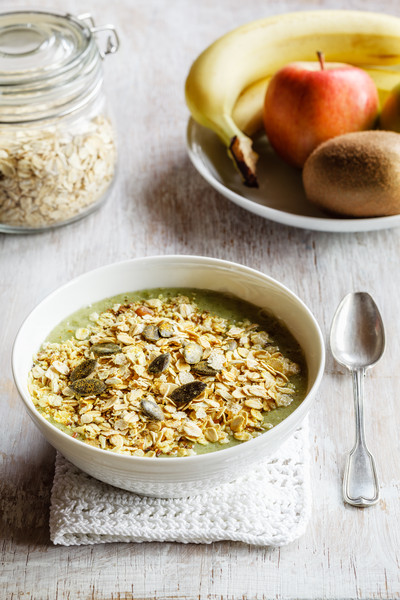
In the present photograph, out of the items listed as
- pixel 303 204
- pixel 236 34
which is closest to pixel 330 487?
pixel 303 204

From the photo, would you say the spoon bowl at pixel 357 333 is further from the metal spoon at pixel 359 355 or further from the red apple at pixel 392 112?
the red apple at pixel 392 112

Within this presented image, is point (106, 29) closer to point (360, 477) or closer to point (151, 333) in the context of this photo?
point (151, 333)

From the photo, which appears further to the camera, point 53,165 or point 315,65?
point 315,65

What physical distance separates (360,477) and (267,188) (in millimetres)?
602

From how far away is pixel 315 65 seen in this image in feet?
4.21

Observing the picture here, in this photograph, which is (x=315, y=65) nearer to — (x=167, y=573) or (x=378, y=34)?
(x=378, y=34)

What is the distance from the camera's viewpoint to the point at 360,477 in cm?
82

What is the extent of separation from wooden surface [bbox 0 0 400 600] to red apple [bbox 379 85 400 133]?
191 millimetres

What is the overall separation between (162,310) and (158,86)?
→ 790 mm

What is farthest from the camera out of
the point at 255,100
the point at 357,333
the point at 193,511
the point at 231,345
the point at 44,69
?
the point at 255,100

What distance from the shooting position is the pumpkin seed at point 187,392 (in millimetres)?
803

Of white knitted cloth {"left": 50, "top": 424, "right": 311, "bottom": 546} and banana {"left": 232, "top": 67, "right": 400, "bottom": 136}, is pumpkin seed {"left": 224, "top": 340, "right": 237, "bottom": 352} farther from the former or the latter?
banana {"left": 232, "top": 67, "right": 400, "bottom": 136}

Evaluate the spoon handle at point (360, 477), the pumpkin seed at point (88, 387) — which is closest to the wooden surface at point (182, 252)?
the spoon handle at point (360, 477)

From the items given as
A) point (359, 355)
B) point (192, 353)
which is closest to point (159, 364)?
point (192, 353)
